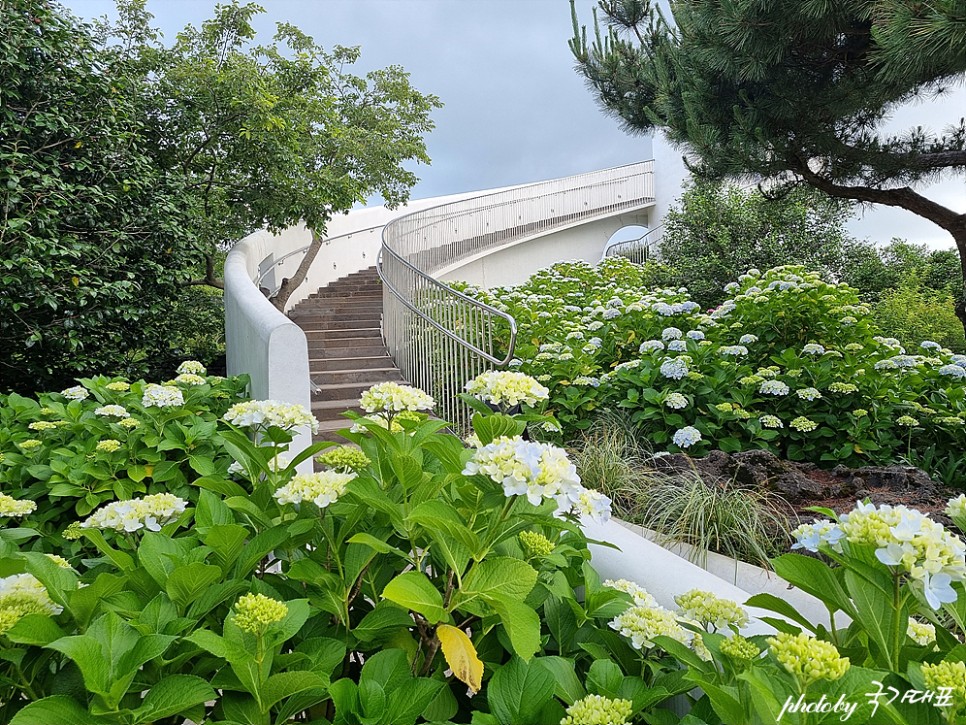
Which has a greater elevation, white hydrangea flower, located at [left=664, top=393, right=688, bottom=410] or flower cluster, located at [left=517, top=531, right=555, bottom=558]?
white hydrangea flower, located at [left=664, top=393, right=688, bottom=410]

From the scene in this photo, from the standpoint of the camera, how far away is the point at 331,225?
13531mm

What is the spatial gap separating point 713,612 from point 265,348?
319 centimetres

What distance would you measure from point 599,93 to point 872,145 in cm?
311

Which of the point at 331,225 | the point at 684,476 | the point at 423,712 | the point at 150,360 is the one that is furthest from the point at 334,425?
the point at 331,225

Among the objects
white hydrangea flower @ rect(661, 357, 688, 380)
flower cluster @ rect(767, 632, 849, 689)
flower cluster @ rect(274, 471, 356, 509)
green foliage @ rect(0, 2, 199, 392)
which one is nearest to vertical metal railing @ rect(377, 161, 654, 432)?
white hydrangea flower @ rect(661, 357, 688, 380)

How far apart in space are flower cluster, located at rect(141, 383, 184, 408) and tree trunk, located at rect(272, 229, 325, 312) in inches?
267

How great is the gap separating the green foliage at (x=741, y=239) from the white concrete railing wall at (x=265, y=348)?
8.87 meters

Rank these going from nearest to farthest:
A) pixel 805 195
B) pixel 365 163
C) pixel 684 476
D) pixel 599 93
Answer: pixel 684 476, pixel 805 195, pixel 599 93, pixel 365 163

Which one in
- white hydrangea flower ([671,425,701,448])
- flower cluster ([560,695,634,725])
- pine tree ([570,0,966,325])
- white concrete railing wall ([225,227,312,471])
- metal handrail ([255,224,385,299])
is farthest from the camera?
metal handrail ([255,224,385,299])

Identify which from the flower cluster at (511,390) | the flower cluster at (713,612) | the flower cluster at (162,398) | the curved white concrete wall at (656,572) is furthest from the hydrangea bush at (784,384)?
the flower cluster at (713,612)

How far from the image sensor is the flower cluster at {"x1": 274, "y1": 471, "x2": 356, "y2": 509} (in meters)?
1.29

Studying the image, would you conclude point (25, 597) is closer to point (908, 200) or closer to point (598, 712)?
point (598, 712)

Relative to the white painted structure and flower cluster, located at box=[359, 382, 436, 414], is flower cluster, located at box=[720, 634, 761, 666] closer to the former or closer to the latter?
the white painted structure

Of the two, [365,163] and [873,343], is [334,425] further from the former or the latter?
[365,163]
